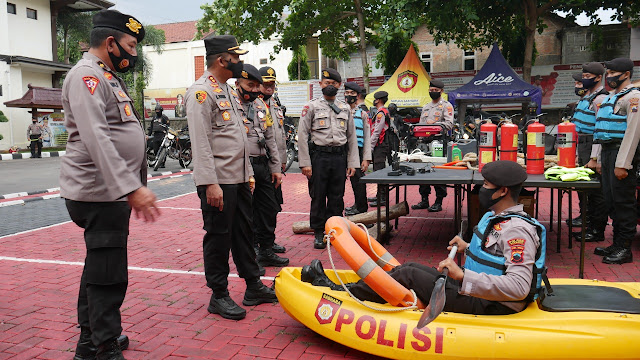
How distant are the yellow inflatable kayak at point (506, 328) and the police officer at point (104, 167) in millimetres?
1321

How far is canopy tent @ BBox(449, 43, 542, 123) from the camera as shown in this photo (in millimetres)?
17469

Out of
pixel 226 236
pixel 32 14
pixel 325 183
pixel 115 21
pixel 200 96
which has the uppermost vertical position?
pixel 32 14

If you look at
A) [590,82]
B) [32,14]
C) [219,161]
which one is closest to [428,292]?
[219,161]

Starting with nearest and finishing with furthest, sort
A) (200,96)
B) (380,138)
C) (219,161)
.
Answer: (200,96) < (219,161) < (380,138)

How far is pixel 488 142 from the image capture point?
5.43 meters

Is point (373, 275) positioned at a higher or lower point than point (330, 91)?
lower

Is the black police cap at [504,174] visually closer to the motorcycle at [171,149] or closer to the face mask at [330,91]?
the face mask at [330,91]

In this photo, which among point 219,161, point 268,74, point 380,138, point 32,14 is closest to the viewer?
point 219,161

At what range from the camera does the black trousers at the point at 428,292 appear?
3.27 meters

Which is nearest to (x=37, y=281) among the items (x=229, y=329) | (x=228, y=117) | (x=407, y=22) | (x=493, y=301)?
(x=229, y=329)

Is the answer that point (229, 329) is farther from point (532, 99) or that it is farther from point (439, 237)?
point (532, 99)

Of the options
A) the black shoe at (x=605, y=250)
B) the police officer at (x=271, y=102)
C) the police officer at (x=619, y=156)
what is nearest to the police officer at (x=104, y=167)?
the police officer at (x=271, y=102)

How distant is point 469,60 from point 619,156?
927 inches

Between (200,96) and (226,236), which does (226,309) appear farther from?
(200,96)
